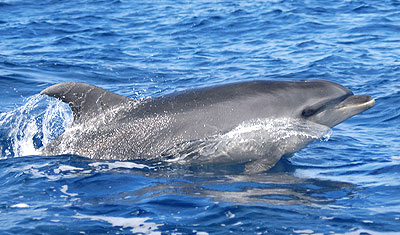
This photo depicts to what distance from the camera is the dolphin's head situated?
8.92m

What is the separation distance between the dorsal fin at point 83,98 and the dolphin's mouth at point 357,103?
3.15m

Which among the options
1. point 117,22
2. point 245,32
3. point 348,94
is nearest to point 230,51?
point 245,32

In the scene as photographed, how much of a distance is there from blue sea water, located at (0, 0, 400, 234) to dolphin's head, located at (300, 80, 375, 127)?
0.53 m

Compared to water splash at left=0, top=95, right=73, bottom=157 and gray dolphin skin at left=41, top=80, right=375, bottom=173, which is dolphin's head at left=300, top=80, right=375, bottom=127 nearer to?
gray dolphin skin at left=41, top=80, right=375, bottom=173

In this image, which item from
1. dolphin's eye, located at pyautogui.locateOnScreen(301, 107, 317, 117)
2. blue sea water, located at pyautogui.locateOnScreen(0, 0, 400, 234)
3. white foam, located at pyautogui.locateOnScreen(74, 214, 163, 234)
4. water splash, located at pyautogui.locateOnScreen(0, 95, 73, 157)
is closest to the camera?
white foam, located at pyautogui.locateOnScreen(74, 214, 163, 234)

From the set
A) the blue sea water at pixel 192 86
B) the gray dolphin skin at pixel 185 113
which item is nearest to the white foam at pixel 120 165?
the blue sea water at pixel 192 86

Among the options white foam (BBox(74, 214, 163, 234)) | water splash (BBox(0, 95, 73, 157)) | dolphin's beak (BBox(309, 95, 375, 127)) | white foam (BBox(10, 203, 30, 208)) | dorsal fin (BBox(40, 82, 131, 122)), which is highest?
dorsal fin (BBox(40, 82, 131, 122))

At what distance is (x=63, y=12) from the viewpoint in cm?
2542

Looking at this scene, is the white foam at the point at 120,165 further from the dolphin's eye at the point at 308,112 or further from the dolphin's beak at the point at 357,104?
the dolphin's beak at the point at 357,104

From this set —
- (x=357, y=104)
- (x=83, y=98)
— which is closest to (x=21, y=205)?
(x=83, y=98)

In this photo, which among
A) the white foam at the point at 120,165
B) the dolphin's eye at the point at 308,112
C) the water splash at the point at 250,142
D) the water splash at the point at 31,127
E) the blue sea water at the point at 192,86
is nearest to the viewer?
the blue sea water at the point at 192,86

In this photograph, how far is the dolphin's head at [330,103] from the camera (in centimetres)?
892

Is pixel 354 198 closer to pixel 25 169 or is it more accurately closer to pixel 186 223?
pixel 186 223

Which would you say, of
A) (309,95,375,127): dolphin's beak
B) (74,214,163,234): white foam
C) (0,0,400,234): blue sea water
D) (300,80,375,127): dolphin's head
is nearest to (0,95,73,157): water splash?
(0,0,400,234): blue sea water
